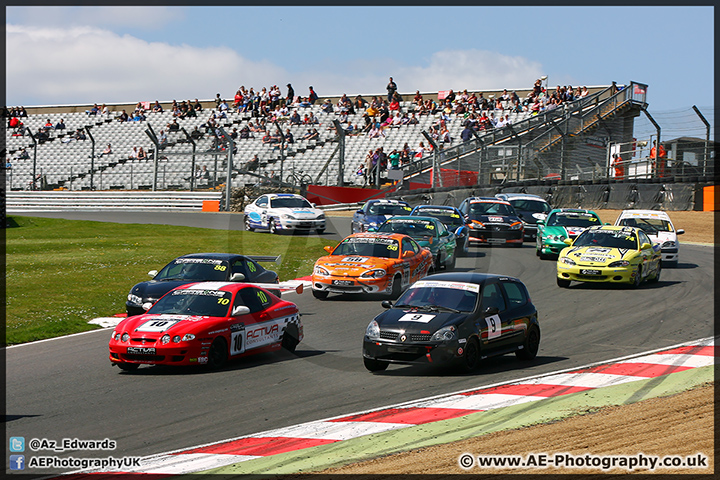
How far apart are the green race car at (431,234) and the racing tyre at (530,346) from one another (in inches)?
360

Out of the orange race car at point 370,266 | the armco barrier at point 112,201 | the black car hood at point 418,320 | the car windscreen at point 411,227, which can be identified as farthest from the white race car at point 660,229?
the armco barrier at point 112,201

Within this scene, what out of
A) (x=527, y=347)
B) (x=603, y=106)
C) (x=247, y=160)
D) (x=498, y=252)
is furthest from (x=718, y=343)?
(x=247, y=160)

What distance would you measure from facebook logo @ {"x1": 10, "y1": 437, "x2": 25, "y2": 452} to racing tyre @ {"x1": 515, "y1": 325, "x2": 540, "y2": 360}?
6452mm

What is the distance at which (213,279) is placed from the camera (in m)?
14.3


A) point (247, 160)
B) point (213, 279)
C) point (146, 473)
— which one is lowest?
point (146, 473)

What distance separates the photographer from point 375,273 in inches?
664

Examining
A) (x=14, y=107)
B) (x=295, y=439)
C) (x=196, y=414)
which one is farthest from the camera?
(x=14, y=107)

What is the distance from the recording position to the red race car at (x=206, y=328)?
414 inches

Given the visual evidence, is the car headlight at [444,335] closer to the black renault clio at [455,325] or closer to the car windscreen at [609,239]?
the black renault clio at [455,325]

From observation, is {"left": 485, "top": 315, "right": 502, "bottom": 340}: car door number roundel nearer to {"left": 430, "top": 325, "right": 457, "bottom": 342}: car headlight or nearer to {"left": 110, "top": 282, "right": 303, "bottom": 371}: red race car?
{"left": 430, "top": 325, "right": 457, "bottom": 342}: car headlight

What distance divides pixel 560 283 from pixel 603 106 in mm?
24150

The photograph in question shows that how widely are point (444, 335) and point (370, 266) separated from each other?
6.73 metres

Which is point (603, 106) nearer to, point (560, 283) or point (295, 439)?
point (560, 283)

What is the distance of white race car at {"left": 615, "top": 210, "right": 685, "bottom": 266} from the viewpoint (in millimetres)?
22422
